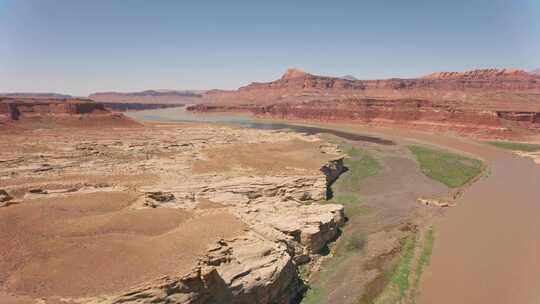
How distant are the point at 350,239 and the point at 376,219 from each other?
4.87 metres

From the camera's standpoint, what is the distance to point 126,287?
11.8m

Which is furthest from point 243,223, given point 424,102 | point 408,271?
point 424,102

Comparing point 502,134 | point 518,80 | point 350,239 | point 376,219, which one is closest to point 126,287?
point 350,239

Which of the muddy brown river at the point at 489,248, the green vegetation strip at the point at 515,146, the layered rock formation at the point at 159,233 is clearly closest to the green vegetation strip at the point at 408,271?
the muddy brown river at the point at 489,248

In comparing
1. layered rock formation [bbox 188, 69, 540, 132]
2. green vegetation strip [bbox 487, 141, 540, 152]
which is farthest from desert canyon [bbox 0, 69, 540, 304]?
layered rock formation [bbox 188, 69, 540, 132]

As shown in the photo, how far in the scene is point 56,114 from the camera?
78.7 metres

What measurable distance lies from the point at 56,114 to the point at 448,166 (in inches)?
3210

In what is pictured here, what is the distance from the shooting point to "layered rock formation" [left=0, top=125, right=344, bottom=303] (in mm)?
12234

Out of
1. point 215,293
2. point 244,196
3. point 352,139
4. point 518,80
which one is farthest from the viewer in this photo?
point 518,80

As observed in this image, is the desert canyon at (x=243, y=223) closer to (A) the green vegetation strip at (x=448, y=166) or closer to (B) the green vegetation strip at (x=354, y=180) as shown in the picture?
(B) the green vegetation strip at (x=354, y=180)

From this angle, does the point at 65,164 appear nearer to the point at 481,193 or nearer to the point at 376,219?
the point at 376,219

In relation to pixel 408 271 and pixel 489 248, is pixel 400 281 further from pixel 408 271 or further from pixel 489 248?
pixel 489 248

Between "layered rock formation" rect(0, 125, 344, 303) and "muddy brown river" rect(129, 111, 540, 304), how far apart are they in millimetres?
7454

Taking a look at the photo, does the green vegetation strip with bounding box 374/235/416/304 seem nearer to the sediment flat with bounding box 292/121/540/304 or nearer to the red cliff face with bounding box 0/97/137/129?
the sediment flat with bounding box 292/121/540/304
